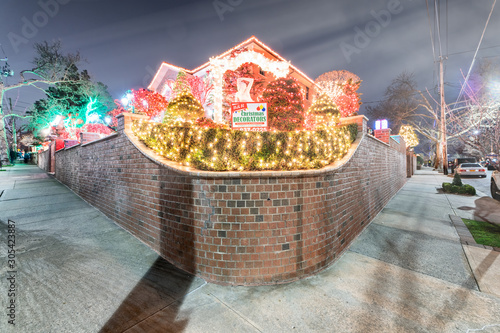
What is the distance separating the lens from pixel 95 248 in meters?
3.95

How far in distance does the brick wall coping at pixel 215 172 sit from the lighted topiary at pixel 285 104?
10.4 ft

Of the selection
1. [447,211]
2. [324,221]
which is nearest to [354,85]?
[447,211]

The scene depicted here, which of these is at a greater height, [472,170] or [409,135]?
[409,135]

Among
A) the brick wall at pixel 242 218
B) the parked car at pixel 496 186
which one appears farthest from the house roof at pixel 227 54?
the parked car at pixel 496 186

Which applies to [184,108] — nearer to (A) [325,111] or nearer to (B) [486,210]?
(A) [325,111]

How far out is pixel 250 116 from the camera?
169 inches

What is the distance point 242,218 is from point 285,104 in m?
6.16

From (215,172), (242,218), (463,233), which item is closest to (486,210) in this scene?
(463,233)

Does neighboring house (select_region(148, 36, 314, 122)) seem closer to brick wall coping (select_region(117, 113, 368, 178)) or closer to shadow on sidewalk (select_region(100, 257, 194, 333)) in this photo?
brick wall coping (select_region(117, 113, 368, 178))

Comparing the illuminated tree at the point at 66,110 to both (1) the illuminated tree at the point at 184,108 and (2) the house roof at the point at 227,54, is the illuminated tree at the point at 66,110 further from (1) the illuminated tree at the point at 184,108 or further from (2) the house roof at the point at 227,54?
(1) the illuminated tree at the point at 184,108

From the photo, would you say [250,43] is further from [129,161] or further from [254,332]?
[254,332]

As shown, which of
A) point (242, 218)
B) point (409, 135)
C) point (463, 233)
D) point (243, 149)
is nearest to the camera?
point (242, 218)

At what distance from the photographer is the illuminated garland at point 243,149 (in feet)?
11.6

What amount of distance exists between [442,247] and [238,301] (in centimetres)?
428
